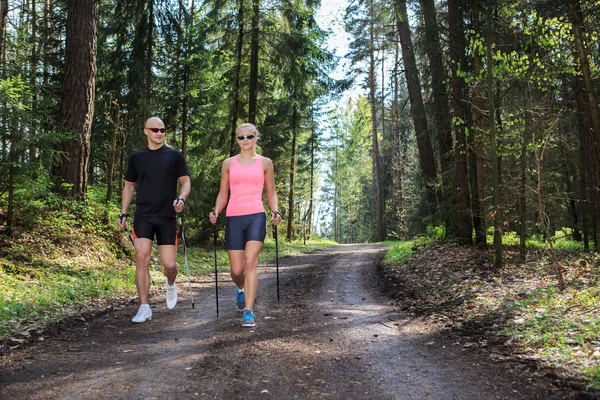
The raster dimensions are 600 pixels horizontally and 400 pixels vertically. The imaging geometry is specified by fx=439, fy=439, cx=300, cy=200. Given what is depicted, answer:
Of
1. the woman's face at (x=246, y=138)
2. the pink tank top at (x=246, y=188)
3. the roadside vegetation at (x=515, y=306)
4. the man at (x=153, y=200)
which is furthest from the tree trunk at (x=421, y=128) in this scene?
the man at (x=153, y=200)

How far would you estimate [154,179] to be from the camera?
5.32 meters

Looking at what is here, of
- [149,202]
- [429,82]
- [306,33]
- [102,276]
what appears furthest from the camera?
[306,33]

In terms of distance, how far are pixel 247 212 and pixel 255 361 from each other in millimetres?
1824

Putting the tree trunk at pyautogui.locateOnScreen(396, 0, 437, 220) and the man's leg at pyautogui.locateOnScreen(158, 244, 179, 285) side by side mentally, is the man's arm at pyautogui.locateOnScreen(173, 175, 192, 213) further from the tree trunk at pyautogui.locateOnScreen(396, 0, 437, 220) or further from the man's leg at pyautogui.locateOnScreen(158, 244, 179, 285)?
the tree trunk at pyautogui.locateOnScreen(396, 0, 437, 220)

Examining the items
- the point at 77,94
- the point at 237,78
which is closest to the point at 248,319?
the point at 77,94

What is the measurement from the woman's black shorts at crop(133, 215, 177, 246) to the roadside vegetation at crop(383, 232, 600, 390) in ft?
11.7

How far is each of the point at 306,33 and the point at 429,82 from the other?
20.7ft

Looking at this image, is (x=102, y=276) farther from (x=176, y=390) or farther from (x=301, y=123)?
(x=301, y=123)

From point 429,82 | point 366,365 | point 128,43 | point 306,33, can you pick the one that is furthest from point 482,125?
point 128,43

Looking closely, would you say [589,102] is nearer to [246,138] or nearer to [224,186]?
[246,138]

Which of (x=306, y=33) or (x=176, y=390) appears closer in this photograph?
(x=176, y=390)

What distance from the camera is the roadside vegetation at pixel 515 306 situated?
13.8 ft

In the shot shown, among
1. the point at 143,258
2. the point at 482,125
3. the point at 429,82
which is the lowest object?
the point at 143,258

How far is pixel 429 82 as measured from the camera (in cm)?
1354
